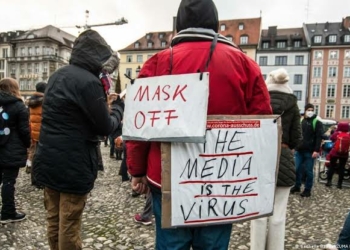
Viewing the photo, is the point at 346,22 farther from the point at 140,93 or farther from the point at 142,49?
the point at 140,93

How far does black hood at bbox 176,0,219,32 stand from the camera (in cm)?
189

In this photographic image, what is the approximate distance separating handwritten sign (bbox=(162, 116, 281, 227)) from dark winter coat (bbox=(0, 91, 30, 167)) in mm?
3441

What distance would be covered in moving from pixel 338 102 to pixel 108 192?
55015 millimetres

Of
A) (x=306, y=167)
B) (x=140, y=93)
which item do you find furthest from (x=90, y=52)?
(x=306, y=167)

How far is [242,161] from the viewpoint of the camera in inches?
70.5

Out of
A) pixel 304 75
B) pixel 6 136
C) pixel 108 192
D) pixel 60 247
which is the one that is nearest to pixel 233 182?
pixel 60 247

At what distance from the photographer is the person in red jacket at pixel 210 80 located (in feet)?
5.89

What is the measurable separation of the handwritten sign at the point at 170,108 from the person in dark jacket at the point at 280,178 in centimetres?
184

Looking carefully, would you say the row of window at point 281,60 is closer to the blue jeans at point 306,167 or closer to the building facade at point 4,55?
the blue jeans at point 306,167

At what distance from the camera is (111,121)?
2.67 metres

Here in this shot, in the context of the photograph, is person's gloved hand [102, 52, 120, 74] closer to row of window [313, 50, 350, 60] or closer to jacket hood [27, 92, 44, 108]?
jacket hood [27, 92, 44, 108]

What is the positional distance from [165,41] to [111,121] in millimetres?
60522

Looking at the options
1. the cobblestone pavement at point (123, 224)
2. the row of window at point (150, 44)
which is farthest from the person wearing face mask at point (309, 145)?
the row of window at point (150, 44)

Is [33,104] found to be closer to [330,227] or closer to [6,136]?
[6,136]
